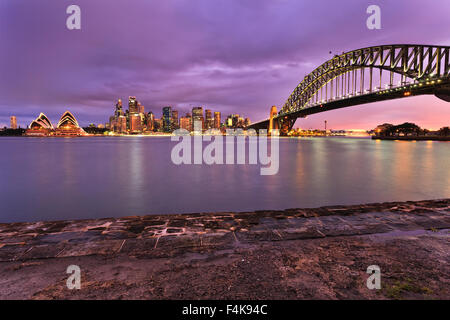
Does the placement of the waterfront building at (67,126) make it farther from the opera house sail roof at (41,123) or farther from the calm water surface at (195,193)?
the calm water surface at (195,193)

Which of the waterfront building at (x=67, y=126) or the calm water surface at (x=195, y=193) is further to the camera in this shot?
the waterfront building at (x=67, y=126)

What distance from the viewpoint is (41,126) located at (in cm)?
15788

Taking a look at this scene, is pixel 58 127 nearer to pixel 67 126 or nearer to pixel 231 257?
pixel 67 126

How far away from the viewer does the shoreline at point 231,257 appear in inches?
99.4

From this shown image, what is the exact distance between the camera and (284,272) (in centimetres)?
285

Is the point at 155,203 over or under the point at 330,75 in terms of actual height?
under

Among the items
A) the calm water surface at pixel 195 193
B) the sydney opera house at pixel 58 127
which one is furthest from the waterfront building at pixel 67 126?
the calm water surface at pixel 195 193

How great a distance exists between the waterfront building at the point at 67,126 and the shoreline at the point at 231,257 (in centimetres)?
18626

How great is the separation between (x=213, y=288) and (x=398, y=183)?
14.7 m

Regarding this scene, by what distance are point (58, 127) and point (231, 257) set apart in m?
199

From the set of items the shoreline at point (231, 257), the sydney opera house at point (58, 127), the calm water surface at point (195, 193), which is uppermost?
the sydney opera house at point (58, 127)

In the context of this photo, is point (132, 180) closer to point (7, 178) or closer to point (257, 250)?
point (7, 178)

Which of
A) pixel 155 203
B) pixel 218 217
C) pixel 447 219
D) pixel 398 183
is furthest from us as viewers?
pixel 398 183
